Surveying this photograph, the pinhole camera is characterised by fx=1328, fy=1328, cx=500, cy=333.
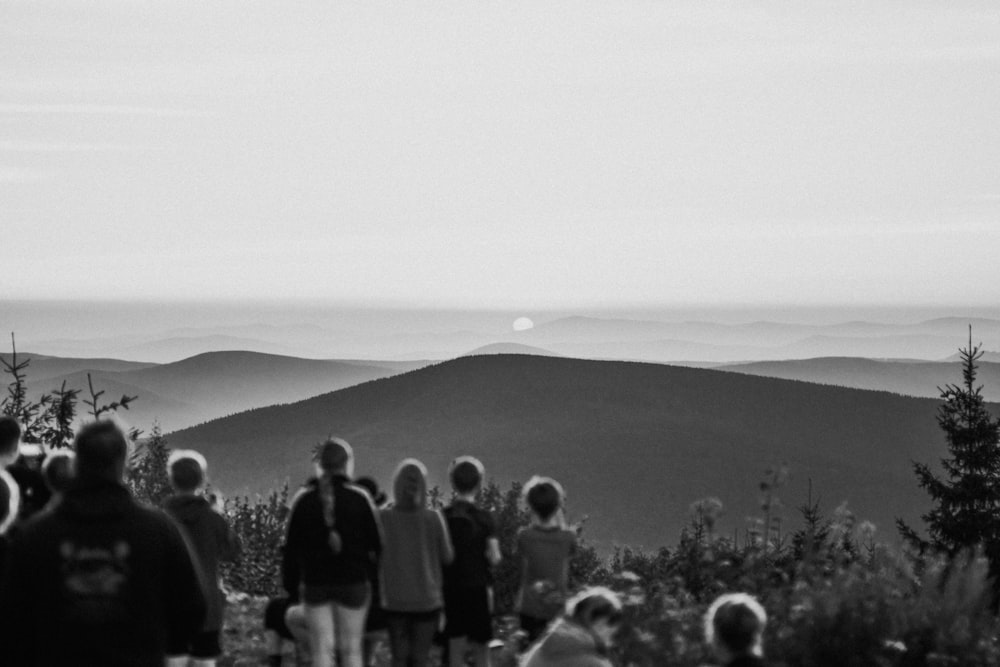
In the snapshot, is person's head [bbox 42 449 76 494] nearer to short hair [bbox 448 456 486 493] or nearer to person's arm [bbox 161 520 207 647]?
short hair [bbox 448 456 486 493]

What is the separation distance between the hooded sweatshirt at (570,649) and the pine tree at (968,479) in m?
31.1

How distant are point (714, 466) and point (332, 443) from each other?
3412 inches

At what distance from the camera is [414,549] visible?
9234 millimetres

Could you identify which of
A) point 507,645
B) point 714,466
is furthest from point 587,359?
point 507,645

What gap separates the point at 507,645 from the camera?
11.6 metres

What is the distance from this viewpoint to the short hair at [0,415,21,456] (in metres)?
8.53

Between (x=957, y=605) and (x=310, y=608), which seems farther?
(x=957, y=605)

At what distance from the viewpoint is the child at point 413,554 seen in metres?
9.22

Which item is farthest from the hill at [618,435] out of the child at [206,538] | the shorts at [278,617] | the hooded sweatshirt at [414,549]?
the child at [206,538]

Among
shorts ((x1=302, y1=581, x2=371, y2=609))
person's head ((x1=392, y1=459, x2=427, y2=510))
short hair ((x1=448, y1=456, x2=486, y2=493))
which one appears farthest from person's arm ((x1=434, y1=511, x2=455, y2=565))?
shorts ((x1=302, y1=581, x2=371, y2=609))

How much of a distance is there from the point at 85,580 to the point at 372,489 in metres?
4.40

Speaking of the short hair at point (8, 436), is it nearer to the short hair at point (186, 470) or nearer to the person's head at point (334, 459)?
the short hair at point (186, 470)

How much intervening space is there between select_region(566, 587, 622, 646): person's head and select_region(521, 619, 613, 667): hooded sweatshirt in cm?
4

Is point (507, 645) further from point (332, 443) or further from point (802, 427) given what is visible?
point (802, 427)
